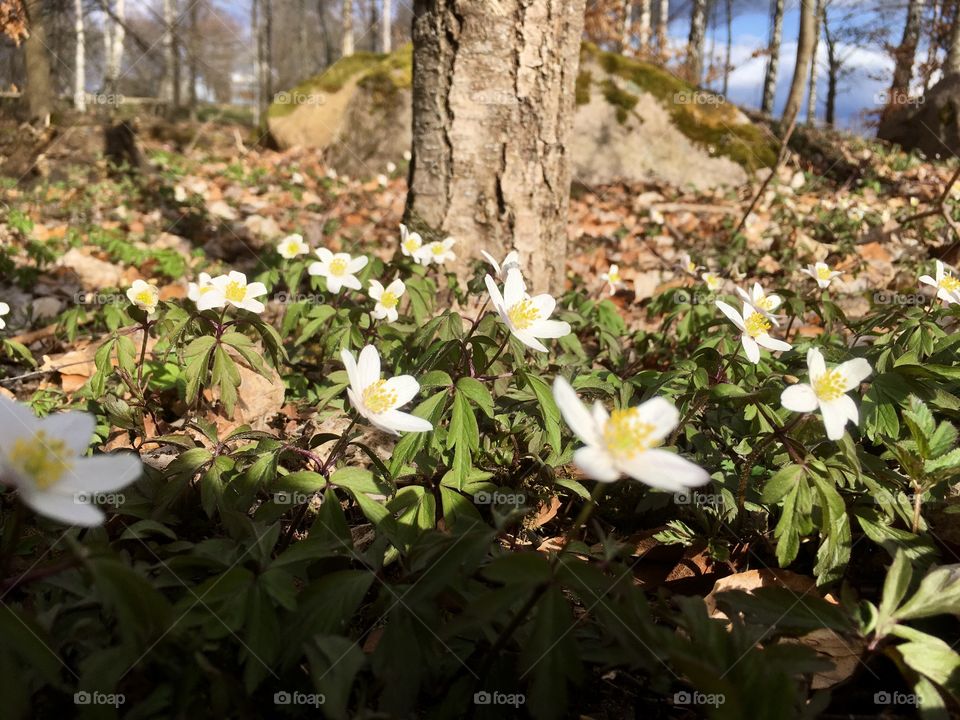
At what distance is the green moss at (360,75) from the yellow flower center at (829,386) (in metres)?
7.99

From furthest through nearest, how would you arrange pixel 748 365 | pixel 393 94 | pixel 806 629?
pixel 393 94 → pixel 748 365 → pixel 806 629

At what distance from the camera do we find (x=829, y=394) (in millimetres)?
1556

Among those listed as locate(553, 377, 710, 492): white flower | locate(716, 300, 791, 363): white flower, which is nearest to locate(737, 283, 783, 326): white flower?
locate(716, 300, 791, 363): white flower

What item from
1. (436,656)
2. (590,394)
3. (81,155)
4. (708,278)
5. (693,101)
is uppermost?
(693,101)

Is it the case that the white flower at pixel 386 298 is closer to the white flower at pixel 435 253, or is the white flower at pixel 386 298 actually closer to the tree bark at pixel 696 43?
the white flower at pixel 435 253

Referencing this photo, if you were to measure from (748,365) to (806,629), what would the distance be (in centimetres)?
96

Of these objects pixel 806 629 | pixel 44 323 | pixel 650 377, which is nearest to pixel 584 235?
pixel 650 377

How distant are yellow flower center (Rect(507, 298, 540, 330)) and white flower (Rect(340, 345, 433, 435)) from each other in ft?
1.17

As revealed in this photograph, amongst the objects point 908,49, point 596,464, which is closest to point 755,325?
point 596,464

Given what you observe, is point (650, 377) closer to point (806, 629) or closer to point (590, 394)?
point (590, 394)

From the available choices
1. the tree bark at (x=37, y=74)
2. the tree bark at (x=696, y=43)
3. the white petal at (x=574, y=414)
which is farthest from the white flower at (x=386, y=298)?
the tree bark at (x=696, y=43)

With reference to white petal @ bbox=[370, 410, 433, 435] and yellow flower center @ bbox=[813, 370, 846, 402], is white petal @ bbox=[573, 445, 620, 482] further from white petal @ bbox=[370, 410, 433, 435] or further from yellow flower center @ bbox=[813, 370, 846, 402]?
yellow flower center @ bbox=[813, 370, 846, 402]

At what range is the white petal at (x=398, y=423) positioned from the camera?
4.86ft

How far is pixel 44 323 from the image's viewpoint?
147 inches
